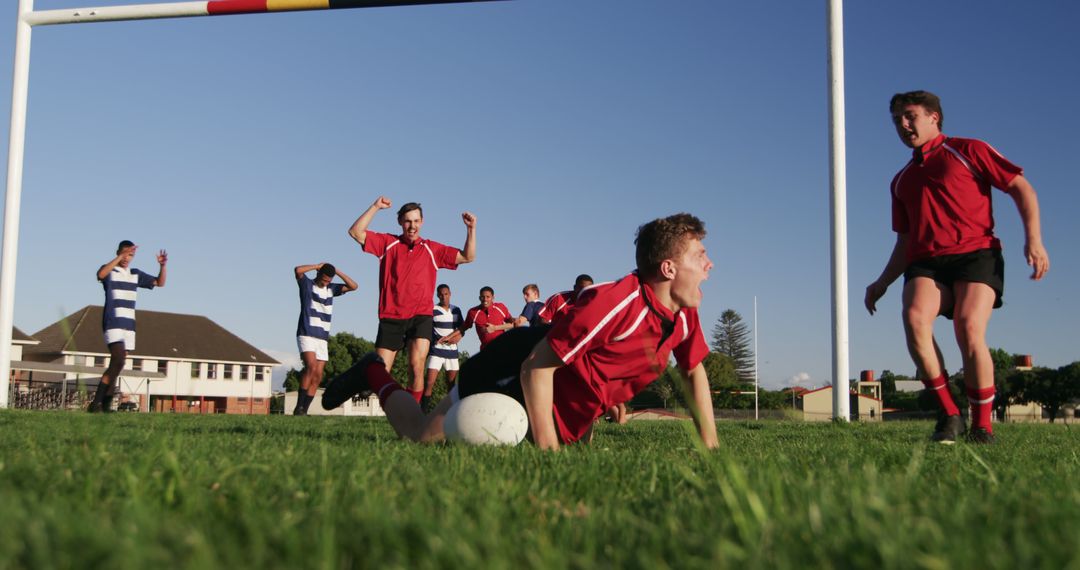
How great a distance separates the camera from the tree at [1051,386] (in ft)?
239

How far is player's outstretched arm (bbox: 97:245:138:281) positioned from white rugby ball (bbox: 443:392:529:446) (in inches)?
370

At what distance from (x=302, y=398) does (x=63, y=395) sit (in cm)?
1818

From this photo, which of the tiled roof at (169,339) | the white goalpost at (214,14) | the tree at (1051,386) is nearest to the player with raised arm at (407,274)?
the white goalpost at (214,14)

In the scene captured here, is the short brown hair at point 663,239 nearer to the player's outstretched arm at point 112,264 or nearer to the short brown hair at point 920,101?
the short brown hair at point 920,101

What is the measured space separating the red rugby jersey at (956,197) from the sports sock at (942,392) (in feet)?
3.17

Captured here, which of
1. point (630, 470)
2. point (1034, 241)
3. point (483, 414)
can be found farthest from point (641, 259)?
point (1034, 241)

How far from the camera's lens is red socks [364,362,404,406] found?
19.2 ft

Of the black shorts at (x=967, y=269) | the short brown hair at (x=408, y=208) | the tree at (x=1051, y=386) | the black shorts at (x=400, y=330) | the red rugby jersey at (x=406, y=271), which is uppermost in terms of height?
the short brown hair at (x=408, y=208)

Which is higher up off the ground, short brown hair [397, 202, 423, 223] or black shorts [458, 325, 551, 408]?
short brown hair [397, 202, 423, 223]

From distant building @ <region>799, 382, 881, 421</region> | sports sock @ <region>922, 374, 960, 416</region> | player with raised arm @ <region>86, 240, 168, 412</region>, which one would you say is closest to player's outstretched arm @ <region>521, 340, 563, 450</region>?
distant building @ <region>799, 382, 881, 421</region>

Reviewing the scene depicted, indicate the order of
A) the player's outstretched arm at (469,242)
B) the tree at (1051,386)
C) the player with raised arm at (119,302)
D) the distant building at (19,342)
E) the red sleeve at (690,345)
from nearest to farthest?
the red sleeve at (690,345) → the player's outstretched arm at (469,242) → the player with raised arm at (119,302) → the distant building at (19,342) → the tree at (1051,386)

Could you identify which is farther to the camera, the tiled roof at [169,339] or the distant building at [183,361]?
the tiled roof at [169,339]

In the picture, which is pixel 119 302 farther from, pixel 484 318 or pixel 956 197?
pixel 956 197

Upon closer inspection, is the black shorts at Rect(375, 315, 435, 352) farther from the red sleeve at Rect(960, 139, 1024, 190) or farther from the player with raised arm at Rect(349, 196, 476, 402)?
the red sleeve at Rect(960, 139, 1024, 190)
